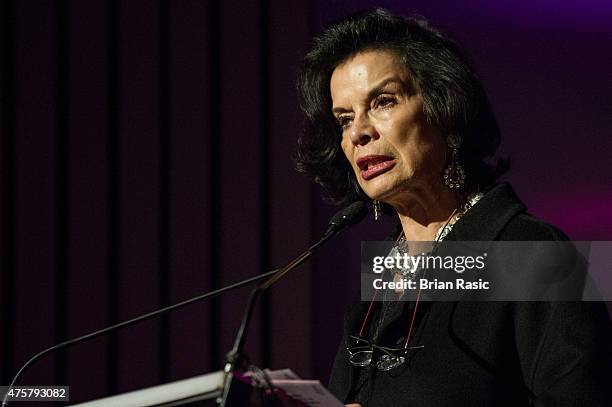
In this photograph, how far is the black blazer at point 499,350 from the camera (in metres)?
1.28

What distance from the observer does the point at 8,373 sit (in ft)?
8.79

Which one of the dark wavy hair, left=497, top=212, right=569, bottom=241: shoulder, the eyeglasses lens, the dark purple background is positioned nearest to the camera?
left=497, top=212, right=569, bottom=241: shoulder

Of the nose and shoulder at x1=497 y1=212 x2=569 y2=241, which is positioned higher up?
the nose

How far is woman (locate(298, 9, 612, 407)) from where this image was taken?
132 cm

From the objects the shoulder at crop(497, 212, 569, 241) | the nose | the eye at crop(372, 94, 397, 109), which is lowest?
the shoulder at crop(497, 212, 569, 241)

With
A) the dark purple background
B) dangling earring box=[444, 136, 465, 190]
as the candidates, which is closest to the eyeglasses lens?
dangling earring box=[444, 136, 465, 190]

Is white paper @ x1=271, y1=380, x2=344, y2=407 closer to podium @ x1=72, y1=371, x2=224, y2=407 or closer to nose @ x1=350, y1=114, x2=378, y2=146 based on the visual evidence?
podium @ x1=72, y1=371, x2=224, y2=407

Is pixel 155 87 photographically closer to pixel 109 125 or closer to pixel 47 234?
pixel 109 125

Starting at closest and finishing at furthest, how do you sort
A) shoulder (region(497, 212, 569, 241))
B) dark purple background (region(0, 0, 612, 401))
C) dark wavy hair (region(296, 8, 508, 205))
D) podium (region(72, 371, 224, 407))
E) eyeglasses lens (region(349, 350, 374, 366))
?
podium (region(72, 371, 224, 407)), shoulder (region(497, 212, 569, 241)), eyeglasses lens (region(349, 350, 374, 366)), dark wavy hair (region(296, 8, 508, 205)), dark purple background (region(0, 0, 612, 401))

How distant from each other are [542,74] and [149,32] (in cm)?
127

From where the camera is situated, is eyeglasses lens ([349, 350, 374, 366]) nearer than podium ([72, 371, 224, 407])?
No

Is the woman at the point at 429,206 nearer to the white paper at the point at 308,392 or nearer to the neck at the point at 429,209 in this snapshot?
the neck at the point at 429,209

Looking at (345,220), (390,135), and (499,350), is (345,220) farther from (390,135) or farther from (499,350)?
(499,350)

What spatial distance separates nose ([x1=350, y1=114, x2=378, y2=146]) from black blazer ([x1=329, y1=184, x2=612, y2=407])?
0.79ft
